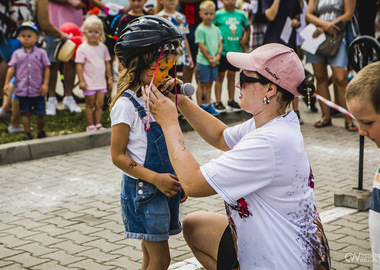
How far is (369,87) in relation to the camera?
2283 mm

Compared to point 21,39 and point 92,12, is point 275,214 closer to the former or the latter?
point 21,39

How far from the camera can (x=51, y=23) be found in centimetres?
912

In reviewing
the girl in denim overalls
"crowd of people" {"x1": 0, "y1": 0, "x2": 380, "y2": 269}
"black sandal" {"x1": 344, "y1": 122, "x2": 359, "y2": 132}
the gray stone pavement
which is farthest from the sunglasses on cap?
"black sandal" {"x1": 344, "y1": 122, "x2": 359, "y2": 132}

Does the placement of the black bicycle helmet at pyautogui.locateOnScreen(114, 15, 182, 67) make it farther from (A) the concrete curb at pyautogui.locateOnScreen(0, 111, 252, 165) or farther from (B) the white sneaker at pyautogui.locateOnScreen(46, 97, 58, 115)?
(B) the white sneaker at pyautogui.locateOnScreen(46, 97, 58, 115)

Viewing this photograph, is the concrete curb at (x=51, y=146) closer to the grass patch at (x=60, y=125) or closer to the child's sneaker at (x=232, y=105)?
the grass patch at (x=60, y=125)

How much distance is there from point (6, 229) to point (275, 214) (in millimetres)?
3020

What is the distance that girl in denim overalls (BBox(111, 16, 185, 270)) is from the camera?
132 inches

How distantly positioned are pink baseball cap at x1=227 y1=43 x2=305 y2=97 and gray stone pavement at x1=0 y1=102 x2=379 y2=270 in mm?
1808

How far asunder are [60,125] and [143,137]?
5750 mm

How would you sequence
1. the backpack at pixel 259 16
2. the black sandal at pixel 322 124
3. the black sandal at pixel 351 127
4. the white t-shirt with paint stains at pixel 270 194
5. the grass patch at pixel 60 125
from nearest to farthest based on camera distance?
the white t-shirt with paint stains at pixel 270 194 → the grass patch at pixel 60 125 → the black sandal at pixel 351 127 → the black sandal at pixel 322 124 → the backpack at pixel 259 16

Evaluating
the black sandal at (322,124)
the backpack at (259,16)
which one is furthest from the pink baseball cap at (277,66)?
the backpack at (259,16)

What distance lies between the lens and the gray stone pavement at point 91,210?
4.50m

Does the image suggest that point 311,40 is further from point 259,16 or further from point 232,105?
point 232,105

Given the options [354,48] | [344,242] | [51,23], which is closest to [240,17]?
[51,23]
